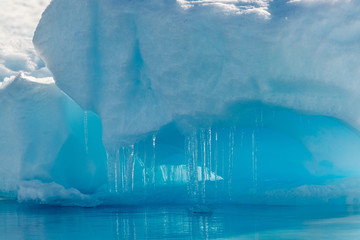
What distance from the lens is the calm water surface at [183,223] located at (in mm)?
7109

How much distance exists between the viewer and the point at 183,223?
8352 mm

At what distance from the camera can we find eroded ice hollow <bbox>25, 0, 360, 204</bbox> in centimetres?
984

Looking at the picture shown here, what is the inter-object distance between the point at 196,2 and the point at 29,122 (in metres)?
5.82

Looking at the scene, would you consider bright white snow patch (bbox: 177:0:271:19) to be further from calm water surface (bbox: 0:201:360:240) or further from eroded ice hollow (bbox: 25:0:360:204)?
calm water surface (bbox: 0:201:360:240)

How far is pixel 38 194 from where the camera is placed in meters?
A: 12.3

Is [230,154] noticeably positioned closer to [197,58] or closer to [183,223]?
[197,58]

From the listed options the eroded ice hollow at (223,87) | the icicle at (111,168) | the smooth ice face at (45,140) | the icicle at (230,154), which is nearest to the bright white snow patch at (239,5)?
the eroded ice hollow at (223,87)

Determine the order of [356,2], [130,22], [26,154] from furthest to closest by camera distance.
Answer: [26,154], [130,22], [356,2]

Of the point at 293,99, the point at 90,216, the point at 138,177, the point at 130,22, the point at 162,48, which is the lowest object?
the point at 90,216

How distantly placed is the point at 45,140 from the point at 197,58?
5.07 metres

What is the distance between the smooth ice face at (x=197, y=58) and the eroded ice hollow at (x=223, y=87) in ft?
0.07

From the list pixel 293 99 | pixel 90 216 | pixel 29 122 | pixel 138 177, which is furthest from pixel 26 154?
pixel 293 99

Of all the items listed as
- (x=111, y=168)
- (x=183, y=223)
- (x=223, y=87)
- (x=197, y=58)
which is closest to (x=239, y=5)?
(x=197, y=58)

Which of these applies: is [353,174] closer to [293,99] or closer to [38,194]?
[293,99]
